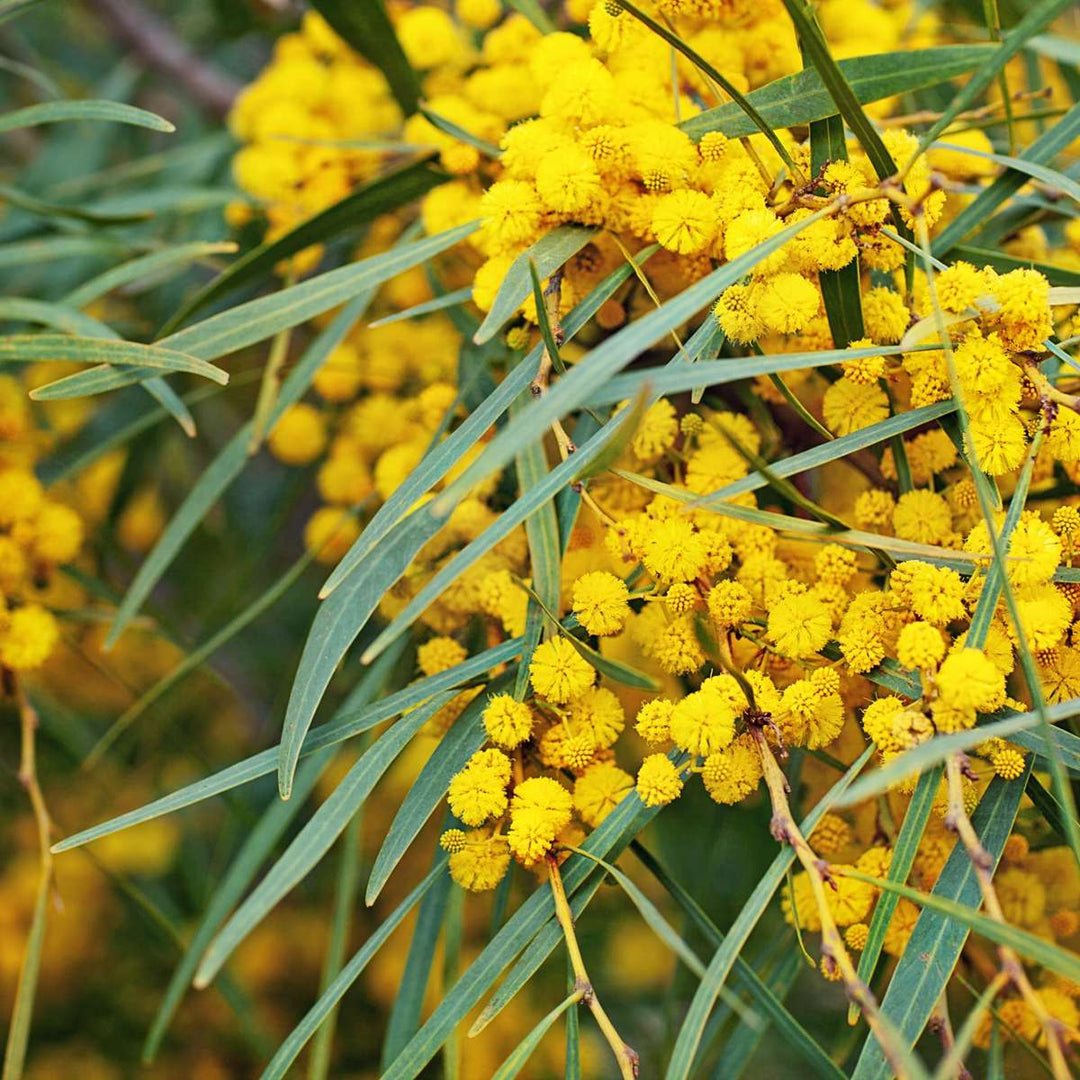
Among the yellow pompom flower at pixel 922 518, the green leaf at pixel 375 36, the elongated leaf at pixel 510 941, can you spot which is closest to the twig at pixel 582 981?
the elongated leaf at pixel 510 941

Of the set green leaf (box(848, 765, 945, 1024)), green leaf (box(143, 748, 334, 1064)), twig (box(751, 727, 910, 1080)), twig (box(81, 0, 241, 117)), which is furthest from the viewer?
twig (box(81, 0, 241, 117))

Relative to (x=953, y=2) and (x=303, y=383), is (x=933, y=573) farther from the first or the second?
(x=953, y=2)

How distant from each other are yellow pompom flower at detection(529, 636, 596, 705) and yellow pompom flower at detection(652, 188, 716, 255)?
205mm

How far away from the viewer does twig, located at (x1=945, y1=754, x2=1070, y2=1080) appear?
1.23ft

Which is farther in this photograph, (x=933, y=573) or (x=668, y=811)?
(x=668, y=811)

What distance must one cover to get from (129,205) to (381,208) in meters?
0.29

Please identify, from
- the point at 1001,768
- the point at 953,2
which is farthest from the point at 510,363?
the point at 953,2

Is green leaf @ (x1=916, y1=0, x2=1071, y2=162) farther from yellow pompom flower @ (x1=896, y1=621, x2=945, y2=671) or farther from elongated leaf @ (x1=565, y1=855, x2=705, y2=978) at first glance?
elongated leaf @ (x1=565, y1=855, x2=705, y2=978)

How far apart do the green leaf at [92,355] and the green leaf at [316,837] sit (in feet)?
0.66

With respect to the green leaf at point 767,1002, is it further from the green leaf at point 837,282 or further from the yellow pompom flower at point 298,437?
the yellow pompom flower at point 298,437

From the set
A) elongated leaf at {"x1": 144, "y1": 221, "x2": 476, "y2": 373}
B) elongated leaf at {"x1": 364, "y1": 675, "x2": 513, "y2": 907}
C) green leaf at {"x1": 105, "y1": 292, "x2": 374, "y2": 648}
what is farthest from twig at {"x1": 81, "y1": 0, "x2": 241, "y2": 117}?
elongated leaf at {"x1": 364, "y1": 675, "x2": 513, "y2": 907}

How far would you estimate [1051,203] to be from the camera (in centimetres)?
65

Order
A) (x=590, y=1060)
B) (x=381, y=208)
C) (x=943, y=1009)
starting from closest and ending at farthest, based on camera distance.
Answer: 1. (x=943, y=1009)
2. (x=381, y=208)
3. (x=590, y=1060)

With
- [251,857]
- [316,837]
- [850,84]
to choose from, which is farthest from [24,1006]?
[850,84]
